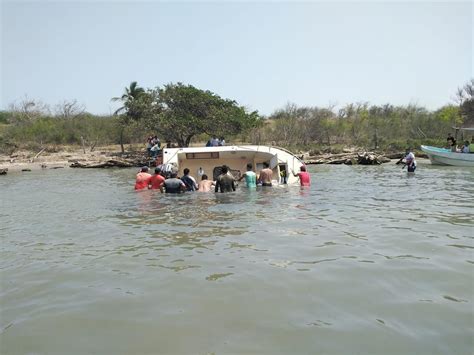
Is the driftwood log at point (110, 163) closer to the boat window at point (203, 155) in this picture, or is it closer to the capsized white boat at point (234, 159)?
the capsized white boat at point (234, 159)

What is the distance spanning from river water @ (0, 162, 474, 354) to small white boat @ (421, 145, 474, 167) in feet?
55.2

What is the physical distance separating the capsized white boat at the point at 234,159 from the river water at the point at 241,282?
A: 5.58 metres

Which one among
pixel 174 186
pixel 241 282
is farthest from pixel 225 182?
pixel 241 282

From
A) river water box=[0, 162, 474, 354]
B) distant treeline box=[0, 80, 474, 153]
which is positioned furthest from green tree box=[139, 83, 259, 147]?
river water box=[0, 162, 474, 354]

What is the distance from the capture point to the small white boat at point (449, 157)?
24.7 metres

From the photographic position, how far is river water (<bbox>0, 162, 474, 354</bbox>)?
375cm

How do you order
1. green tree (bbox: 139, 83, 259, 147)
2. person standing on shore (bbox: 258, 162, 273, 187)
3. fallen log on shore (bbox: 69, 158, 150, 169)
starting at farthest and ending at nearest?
1. green tree (bbox: 139, 83, 259, 147)
2. fallen log on shore (bbox: 69, 158, 150, 169)
3. person standing on shore (bbox: 258, 162, 273, 187)

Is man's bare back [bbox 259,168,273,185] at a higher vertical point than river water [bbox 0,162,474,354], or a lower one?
higher

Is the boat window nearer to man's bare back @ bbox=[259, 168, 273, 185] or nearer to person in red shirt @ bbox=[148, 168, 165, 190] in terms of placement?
person in red shirt @ bbox=[148, 168, 165, 190]

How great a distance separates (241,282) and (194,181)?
907 centimetres

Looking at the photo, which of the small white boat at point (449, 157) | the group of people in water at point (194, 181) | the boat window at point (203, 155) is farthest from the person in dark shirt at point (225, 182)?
the small white boat at point (449, 157)

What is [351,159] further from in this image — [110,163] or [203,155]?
[110,163]

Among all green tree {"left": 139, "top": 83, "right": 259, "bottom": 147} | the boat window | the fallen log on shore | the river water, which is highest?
green tree {"left": 139, "top": 83, "right": 259, "bottom": 147}

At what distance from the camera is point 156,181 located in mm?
14133
